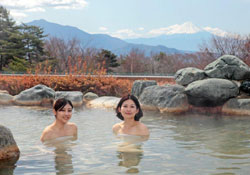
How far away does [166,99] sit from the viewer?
11273 millimetres

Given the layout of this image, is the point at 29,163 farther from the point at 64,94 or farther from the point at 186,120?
the point at 64,94

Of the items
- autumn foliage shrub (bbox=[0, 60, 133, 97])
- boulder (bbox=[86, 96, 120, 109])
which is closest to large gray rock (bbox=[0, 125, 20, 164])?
boulder (bbox=[86, 96, 120, 109])

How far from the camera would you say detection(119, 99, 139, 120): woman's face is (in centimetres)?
567

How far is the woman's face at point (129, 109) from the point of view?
18.6 feet

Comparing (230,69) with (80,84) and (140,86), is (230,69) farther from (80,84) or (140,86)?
(80,84)

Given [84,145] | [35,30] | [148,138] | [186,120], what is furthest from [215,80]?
[35,30]

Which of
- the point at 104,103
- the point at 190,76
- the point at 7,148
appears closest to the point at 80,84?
the point at 104,103

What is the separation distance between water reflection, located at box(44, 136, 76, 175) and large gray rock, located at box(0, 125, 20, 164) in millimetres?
608

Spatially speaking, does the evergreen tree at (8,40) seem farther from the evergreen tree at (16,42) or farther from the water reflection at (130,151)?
the water reflection at (130,151)

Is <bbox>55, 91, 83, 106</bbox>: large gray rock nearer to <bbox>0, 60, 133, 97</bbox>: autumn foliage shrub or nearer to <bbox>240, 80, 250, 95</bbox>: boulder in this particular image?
<bbox>0, 60, 133, 97</bbox>: autumn foliage shrub

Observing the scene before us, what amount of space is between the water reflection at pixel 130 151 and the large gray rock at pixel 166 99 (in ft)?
15.8

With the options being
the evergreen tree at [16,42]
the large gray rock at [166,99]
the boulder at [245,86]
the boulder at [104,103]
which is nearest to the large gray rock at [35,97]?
the boulder at [104,103]

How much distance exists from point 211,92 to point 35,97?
6.87 metres

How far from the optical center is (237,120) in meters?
9.55
